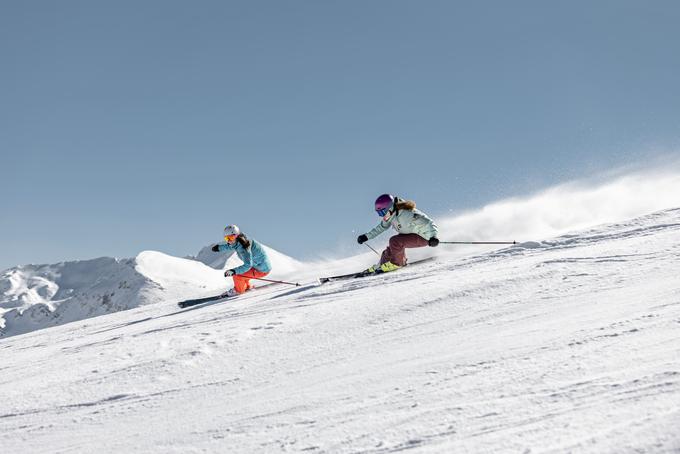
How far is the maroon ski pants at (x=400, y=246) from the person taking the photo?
34.0 ft

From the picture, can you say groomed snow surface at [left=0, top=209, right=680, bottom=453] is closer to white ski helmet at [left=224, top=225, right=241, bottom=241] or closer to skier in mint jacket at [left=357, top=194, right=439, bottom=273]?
skier in mint jacket at [left=357, top=194, right=439, bottom=273]

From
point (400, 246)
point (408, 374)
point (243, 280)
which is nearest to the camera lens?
point (408, 374)

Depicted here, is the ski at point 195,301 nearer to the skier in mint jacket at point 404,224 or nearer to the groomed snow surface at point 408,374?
the skier in mint jacket at point 404,224

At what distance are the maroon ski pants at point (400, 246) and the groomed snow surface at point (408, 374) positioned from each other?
11.5ft

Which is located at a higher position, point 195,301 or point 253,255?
point 253,255

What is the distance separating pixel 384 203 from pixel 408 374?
7076mm

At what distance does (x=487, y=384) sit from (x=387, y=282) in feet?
14.5

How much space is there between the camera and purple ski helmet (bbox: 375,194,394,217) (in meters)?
10.6

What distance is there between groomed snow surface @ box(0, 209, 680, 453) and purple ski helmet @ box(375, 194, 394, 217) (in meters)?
3.86

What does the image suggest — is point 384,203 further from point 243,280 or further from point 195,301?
point 195,301

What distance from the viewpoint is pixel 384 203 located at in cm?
1058

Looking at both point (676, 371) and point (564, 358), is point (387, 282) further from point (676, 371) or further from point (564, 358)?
point (676, 371)

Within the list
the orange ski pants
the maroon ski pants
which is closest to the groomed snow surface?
the maroon ski pants

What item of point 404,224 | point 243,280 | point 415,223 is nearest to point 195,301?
point 243,280
